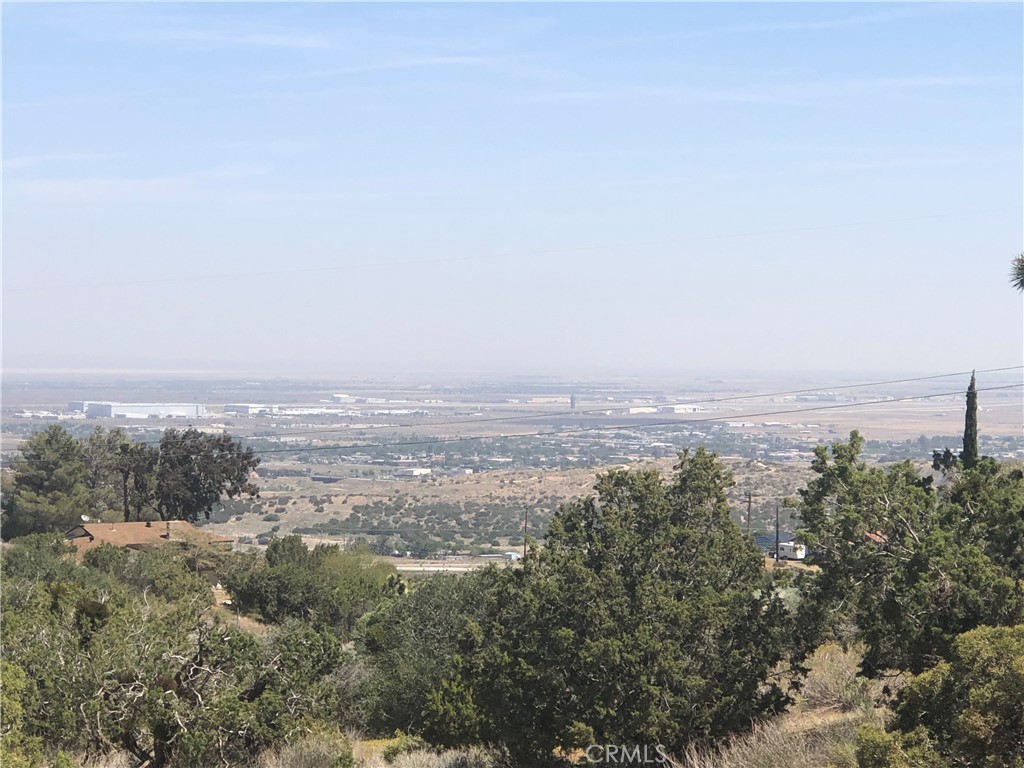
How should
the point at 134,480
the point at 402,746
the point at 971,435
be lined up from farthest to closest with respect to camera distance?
the point at 134,480, the point at 971,435, the point at 402,746

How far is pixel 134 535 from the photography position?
51062 millimetres

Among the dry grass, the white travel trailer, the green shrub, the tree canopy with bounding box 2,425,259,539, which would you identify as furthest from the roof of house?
the dry grass

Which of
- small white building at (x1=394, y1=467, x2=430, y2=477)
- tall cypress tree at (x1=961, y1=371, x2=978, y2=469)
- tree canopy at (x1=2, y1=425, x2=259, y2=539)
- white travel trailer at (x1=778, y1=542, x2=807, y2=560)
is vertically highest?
tall cypress tree at (x1=961, y1=371, x2=978, y2=469)

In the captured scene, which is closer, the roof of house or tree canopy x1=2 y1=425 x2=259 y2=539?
the roof of house

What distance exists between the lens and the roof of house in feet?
164

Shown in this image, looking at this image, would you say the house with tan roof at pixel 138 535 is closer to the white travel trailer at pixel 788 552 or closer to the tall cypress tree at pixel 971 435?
the white travel trailer at pixel 788 552

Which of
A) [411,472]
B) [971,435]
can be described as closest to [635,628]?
[971,435]

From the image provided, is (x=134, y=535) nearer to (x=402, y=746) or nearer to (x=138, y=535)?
(x=138, y=535)

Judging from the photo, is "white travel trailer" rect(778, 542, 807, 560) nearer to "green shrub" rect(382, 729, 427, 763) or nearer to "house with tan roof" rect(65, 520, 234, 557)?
"house with tan roof" rect(65, 520, 234, 557)

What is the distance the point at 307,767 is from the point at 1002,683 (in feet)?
33.8

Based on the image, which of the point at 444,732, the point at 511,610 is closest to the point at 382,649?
the point at 444,732

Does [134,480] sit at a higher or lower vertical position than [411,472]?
higher

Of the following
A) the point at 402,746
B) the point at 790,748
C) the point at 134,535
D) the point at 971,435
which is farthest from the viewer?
the point at 134,535

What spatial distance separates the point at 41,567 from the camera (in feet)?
119
